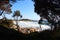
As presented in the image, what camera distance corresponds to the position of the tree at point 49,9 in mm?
24631

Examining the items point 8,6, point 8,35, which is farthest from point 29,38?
point 8,6

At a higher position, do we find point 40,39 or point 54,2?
point 54,2

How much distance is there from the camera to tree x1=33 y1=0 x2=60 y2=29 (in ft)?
80.8

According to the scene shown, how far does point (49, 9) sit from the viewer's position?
26.0 metres

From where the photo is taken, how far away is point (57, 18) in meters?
26.5

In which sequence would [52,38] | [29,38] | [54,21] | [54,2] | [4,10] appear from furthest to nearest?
[4,10]
[54,21]
[54,2]
[29,38]
[52,38]

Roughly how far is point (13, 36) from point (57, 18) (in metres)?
13.0

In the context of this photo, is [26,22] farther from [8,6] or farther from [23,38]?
[23,38]

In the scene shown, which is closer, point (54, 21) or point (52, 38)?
point (52, 38)

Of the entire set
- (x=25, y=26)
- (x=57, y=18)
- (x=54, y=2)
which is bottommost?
(x=25, y=26)

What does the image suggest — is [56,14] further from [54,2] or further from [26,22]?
[26,22]

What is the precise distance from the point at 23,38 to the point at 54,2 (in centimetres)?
1192

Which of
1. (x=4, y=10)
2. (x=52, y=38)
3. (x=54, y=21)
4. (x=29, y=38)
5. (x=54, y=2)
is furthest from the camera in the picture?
(x=4, y=10)

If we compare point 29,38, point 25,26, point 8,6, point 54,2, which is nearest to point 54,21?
point 54,2
